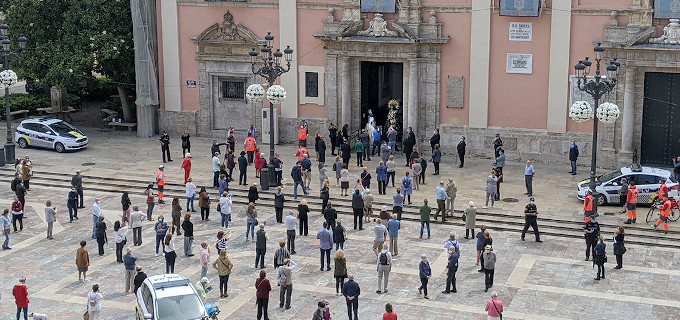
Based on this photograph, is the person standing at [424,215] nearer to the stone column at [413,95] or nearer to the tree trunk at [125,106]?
the stone column at [413,95]

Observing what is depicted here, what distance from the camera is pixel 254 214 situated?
106ft

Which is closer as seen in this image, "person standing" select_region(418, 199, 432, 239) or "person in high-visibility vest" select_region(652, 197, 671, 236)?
"person standing" select_region(418, 199, 432, 239)

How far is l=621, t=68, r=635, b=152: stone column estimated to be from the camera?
130 ft

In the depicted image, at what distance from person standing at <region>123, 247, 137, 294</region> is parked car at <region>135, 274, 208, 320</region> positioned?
3256 mm

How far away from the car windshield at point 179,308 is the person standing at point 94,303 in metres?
2.18

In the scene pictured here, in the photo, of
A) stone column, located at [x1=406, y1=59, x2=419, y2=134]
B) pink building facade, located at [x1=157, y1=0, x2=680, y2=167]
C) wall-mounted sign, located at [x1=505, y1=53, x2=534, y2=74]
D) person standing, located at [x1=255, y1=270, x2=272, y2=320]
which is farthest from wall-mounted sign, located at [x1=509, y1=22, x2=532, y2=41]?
person standing, located at [x1=255, y1=270, x2=272, y2=320]

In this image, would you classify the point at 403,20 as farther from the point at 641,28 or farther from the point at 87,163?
the point at 87,163

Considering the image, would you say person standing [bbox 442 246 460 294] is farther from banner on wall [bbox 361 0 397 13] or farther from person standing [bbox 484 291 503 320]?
banner on wall [bbox 361 0 397 13]

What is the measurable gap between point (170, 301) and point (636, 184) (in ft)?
57.3

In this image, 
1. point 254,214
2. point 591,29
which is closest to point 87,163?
point 254,214

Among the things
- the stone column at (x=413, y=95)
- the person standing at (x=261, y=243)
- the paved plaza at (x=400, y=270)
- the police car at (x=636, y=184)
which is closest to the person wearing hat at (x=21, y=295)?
the paved plaza at (x=400, y=270)

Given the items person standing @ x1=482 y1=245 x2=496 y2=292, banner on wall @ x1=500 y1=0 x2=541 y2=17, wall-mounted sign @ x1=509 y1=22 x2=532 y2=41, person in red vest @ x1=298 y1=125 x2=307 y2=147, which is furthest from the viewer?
person in red vest @ x1=298 y1=125 x2=307 y2=147

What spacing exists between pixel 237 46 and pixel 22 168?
36.0ft

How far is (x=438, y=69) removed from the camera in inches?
1668
